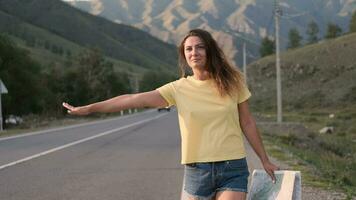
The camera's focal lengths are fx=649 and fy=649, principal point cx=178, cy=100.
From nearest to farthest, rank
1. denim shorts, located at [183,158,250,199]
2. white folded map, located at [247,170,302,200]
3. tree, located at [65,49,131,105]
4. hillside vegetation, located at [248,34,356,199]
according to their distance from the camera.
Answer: denim shorts, located at [183,158,250,199]
white folded map, located at [247,170,302,200]
hillside vegetation, located at [248,34,356,199]
tree, located at [65,49,131,105]

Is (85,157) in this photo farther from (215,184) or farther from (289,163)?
(215,184)

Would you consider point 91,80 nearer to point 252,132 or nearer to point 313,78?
point 313,78

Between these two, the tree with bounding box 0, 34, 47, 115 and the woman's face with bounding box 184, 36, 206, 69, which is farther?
the tree with bounding box 0, 34, 47, 115

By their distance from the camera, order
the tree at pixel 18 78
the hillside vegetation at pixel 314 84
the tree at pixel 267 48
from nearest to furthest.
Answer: the tree at pixel 18 78
the hillside vegetation at pixel 314 84
the tree at pixel 267 48

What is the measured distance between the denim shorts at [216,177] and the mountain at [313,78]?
2408 inches

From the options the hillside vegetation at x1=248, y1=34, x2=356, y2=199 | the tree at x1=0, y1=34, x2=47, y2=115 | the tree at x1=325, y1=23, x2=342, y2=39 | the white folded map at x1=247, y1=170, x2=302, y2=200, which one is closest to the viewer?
the white folded map at x1=247, y1=170, x2=302, y2=200

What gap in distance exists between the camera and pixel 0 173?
11844 mm

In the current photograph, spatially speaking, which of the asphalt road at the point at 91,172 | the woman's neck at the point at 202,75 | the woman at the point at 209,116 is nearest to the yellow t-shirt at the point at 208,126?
the woman at the point at 209,116

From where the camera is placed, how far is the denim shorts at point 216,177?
4148mm

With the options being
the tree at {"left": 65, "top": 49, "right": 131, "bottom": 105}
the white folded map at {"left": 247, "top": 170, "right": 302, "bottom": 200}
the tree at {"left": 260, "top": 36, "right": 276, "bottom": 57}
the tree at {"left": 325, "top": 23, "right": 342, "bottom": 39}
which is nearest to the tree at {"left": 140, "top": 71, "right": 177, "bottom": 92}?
the tree at {"left": 260, "top": 36, "right": 276, "bottom": 57}

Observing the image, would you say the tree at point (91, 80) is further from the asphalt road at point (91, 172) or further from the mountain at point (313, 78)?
the asphalt road at point (91, 172)

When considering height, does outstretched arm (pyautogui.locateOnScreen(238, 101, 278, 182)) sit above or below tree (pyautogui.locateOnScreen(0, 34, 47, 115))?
below

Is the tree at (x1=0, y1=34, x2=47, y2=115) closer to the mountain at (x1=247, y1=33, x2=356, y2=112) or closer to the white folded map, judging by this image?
the mountain at (x1=247, y1=33, x2=356, y2=112)

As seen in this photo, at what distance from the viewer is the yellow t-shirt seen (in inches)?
164
